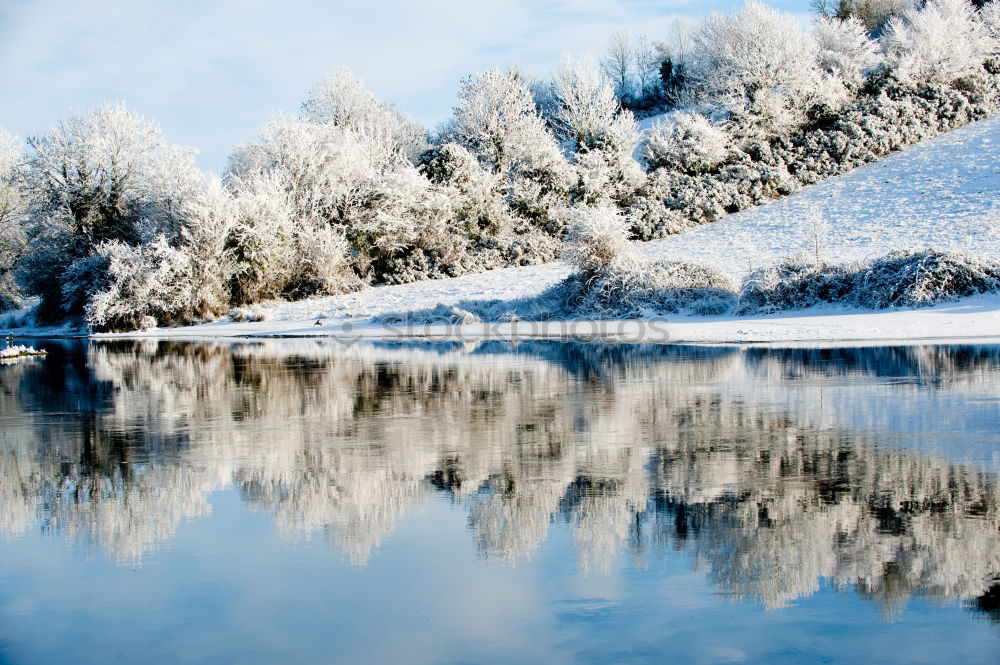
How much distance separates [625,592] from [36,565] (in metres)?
3.50

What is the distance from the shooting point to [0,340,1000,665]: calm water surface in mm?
4281

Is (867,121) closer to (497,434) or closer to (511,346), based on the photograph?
(511,346)

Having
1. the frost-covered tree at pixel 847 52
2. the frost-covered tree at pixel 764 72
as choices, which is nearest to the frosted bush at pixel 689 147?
the frost-covered tree at pixel 764 72

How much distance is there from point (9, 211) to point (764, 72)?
40.4 m

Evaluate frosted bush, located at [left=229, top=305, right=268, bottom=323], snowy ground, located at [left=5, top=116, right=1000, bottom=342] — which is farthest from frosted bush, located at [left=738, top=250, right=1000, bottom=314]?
frosted bush, located at [left=229, top=305, right=268, bottom=323]

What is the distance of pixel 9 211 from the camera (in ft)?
164

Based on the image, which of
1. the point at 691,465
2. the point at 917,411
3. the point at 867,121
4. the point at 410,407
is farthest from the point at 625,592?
the point at 867,121

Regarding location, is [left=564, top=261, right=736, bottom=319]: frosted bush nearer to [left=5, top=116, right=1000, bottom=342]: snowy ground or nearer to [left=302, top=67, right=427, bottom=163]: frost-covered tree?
[left=5, top=116, right=1000, bottom=342]: snowy ground

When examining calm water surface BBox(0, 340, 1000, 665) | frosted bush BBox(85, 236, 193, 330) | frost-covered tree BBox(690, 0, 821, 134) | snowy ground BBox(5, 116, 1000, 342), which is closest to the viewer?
calm water surface BBox(0, 340, 1000, 665)

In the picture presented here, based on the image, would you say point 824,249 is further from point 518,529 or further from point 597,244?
point 518,529

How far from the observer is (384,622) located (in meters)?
4.49

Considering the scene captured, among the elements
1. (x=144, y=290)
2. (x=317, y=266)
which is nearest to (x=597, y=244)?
(x=317, y=266)

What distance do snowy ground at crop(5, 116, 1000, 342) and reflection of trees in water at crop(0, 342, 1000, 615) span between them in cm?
652

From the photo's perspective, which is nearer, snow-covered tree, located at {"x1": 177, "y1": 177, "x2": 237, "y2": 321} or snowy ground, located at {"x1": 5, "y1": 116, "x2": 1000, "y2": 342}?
snowy ground, located at {"x1": 5, "y1": 116, "x2": 1000, "y2": 342}
